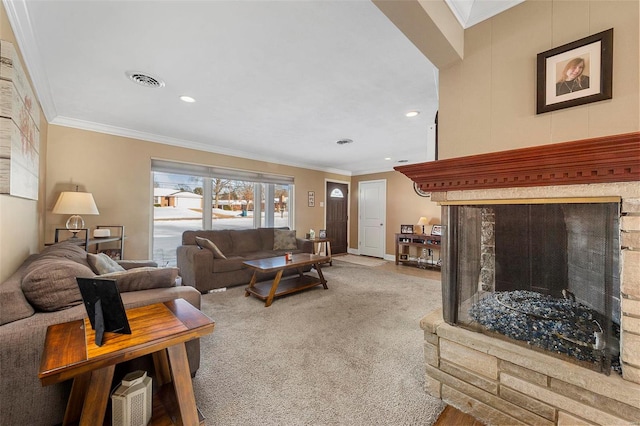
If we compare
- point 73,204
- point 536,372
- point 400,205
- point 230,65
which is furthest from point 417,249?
point 73,204

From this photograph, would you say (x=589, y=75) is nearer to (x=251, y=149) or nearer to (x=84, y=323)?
(x=84, y=323)

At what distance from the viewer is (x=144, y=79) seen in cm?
225

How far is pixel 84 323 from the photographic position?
120 centimetres

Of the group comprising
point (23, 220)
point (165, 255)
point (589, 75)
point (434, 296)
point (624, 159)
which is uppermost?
point (589, 75)

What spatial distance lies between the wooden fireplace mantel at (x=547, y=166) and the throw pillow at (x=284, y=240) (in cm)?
369

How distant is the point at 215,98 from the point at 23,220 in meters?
1.86

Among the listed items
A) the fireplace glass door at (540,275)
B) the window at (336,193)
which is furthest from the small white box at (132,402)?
the window at (336,193)

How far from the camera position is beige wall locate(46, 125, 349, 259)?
3.19 meters

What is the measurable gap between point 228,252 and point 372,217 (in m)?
3.78

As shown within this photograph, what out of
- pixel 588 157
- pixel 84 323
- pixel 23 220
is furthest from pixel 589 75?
pixel 23 220

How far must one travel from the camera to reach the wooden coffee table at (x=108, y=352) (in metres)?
0.91

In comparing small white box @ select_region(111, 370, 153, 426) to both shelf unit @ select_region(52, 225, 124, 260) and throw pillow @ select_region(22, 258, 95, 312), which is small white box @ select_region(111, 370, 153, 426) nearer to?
throw pillow @ select_region(22, 258, 95, 312)

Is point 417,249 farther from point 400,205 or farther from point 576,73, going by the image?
point 576,73

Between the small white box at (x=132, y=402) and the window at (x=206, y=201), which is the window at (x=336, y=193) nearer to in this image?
the window at (x=206, y=201)
